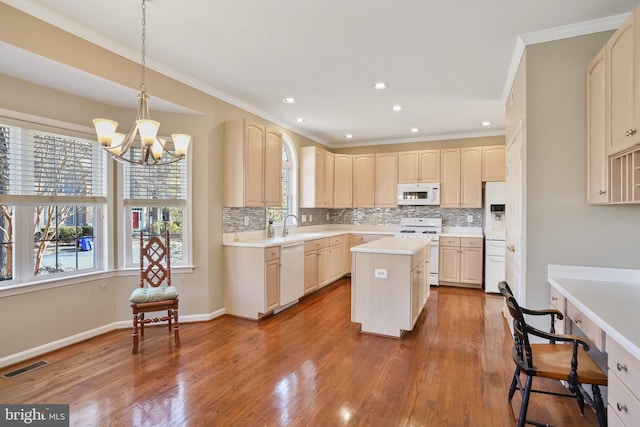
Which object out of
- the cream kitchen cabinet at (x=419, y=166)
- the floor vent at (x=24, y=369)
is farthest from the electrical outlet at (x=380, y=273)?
the cream kitchen cabinet at (x=419, y=166)

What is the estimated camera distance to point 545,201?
8.72 ft

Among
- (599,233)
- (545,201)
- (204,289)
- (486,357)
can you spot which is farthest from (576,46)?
(204,289)

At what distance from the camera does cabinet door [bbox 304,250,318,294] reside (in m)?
4.91

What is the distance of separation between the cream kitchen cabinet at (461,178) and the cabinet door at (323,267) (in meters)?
2.32

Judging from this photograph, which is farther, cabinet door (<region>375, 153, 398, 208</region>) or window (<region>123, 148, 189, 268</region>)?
cabinet door (<region>375, 153, 398, 208</region>)

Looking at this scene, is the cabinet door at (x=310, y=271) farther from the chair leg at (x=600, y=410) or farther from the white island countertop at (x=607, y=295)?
the chair leg at (x=600, y=410)

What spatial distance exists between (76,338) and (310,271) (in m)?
2.88

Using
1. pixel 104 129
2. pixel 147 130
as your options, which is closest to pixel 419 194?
pixel 147 130

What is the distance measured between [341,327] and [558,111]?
2.90m

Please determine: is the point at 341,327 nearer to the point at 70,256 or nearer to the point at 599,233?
the point at 599,233

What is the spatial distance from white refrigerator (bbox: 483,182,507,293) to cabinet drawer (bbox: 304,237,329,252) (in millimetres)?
2606

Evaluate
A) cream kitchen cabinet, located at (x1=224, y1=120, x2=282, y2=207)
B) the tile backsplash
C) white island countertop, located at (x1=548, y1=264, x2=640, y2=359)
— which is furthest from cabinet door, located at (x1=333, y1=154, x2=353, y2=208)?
white island countertop, located at (x1=548, y1=264, x2=640, y2=359)

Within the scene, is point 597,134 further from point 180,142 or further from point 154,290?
point 154,290

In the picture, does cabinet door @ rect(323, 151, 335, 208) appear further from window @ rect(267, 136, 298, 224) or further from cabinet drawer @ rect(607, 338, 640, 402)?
cabinet drawer @ rect(607, 338, 640, 402)
